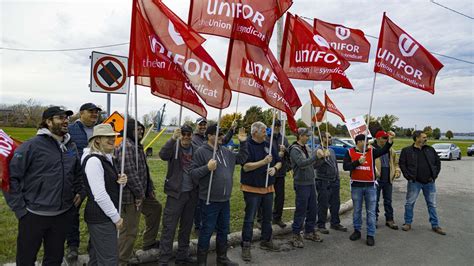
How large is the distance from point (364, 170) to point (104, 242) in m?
4.60

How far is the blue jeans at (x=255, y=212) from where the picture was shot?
16.3 feet

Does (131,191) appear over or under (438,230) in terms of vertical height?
over

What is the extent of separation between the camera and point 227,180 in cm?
462

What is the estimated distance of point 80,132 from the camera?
15.0 feet

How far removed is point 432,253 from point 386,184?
1.81 m

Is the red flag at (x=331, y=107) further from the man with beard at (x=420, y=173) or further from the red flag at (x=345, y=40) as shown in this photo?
the man with beard at (x=420, y=173)

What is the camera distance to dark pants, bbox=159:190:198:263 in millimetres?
4379

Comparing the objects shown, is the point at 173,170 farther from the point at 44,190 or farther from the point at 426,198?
the point at 426,198

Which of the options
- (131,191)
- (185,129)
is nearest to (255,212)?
(185,129)

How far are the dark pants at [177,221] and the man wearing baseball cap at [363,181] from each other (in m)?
3.10

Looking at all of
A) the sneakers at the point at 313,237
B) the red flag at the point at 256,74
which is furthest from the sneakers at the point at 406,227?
the red flag at the point at 256,74

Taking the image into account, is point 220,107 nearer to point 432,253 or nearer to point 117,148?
point 117,148

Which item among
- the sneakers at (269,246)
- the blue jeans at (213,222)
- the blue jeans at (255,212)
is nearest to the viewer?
the blue jeans at (213,222)

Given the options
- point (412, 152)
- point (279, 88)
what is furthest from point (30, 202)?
point (412, 152)
